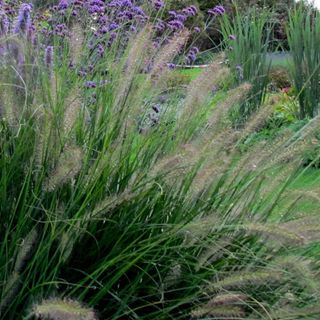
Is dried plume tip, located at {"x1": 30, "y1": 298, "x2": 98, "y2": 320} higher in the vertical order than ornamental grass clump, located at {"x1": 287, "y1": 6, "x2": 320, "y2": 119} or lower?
higher

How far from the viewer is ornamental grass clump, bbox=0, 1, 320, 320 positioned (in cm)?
223

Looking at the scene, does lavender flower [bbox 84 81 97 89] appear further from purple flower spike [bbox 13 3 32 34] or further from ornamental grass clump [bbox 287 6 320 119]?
ornamental grass clump [bbox 287 6 320 119]

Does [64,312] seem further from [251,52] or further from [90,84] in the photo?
[251,52]

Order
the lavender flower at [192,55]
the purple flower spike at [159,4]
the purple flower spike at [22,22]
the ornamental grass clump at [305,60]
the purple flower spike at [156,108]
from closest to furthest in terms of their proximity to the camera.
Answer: the purple flower spike at [22,22]
the purple flower spike at [156,108]
the purple flower spike at [159,4]
the lavender flower at [192,55]
the ornamental grass clump at [305,60]

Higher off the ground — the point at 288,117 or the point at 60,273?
the point at 60,273

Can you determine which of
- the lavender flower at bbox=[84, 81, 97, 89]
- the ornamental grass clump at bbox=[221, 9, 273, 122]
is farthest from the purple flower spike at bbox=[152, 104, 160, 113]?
the ornamental grass clump at bbox=[221, 9, 273, 122]

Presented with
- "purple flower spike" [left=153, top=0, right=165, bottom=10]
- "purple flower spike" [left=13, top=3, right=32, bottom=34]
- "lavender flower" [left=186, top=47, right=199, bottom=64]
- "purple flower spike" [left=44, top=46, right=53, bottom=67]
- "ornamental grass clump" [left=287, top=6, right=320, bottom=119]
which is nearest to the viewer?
"purple flower spike" [left=44, top=46, right=53, bottom=67]

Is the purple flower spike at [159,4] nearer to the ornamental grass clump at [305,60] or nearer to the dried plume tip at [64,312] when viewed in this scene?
the dried plume tip at [64,312]

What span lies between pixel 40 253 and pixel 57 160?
36 centimetres

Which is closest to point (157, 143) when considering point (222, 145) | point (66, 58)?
point (222, 145)

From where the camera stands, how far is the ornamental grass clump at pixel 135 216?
2.23 metres

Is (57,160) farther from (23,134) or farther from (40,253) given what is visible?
(40,253)

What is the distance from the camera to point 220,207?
8.54 feet

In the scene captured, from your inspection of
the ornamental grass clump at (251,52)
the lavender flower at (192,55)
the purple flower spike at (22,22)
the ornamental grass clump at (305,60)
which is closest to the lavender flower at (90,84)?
the purple flower spike at (22,22)
